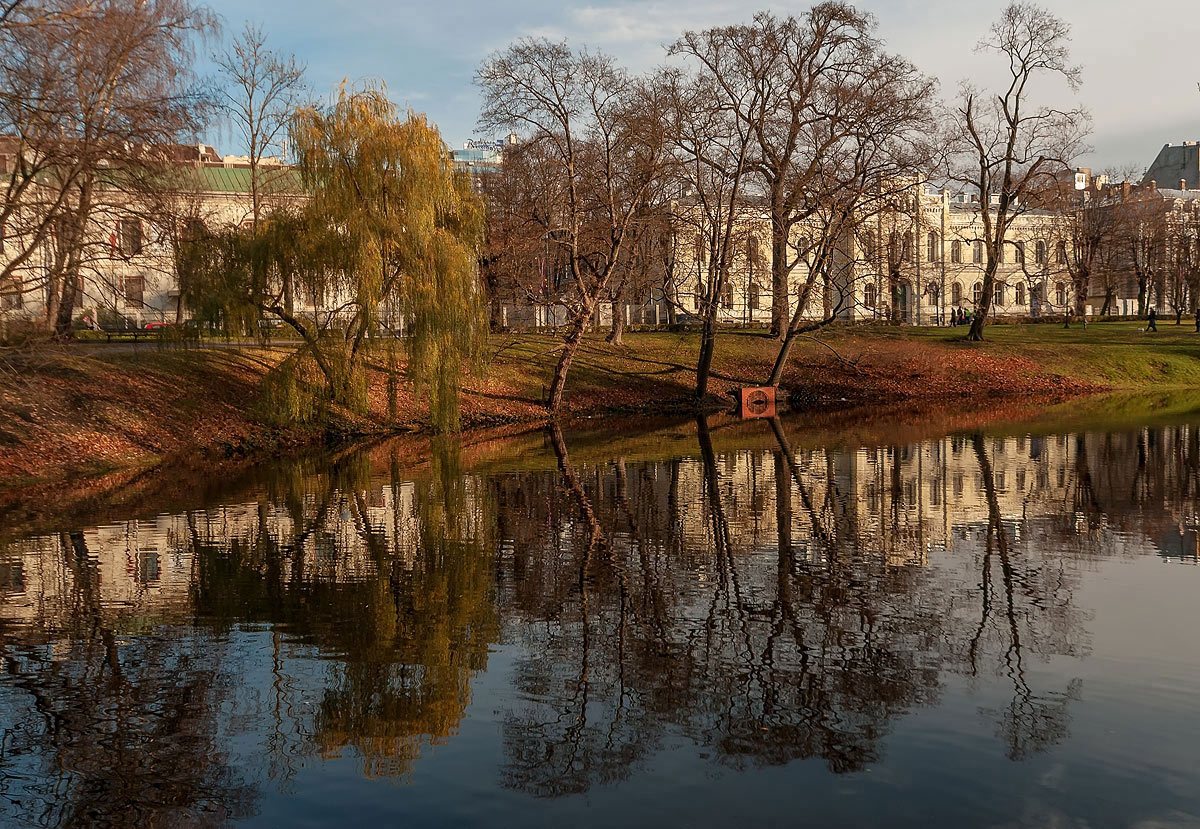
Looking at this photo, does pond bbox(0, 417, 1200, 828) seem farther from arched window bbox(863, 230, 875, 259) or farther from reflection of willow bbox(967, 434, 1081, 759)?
arched window bbox(863, 230, 875, 259)

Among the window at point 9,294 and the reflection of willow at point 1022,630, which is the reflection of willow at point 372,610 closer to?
the reflection of willow at point 1022,630

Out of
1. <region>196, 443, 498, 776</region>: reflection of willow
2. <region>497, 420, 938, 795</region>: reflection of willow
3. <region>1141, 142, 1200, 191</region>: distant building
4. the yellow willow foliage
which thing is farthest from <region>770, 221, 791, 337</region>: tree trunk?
<region>1141, 142, 1200, 191</region>: distant building

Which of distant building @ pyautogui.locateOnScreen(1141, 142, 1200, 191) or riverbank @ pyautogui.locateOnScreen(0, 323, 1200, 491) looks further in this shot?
distant building @ pyautogui.locateOnScreen(1141, 142, 1200, 191)

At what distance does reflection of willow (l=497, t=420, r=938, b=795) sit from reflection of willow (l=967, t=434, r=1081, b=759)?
25.8 inches

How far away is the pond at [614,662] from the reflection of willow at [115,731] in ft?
0.11

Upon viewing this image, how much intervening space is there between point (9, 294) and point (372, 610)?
553 inches

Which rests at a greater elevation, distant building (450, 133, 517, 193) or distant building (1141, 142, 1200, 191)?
distant building (1141, 142, 1200, 191)

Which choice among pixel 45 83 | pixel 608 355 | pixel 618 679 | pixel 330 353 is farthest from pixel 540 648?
pixel 608 355

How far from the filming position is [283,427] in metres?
31.3

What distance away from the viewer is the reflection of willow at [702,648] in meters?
8.05

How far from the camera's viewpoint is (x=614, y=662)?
9.79 metres

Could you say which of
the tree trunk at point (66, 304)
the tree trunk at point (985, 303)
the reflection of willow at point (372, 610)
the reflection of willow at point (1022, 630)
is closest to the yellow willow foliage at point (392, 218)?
the tree trunk at point (66, 304)

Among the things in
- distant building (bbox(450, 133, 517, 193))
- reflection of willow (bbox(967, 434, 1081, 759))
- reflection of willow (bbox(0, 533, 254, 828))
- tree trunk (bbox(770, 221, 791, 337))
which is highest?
distant building (bbox(450, 133, 517, 193))

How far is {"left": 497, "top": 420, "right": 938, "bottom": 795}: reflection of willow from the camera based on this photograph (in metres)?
8.05
